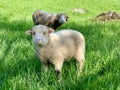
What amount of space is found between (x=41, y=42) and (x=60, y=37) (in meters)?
0.65

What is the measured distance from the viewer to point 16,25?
36.8ft

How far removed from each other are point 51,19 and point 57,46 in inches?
224

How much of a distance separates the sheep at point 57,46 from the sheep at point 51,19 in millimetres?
4765

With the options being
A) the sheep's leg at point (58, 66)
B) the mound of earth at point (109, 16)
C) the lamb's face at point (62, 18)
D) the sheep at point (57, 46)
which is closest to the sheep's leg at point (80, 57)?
the sheep at point (57, 46)

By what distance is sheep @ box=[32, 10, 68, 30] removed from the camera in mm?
10523

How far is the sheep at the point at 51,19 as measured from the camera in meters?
10.5

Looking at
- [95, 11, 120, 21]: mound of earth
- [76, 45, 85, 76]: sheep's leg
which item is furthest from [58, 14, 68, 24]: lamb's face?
[76, 45, 85, 76]: sheep's leg

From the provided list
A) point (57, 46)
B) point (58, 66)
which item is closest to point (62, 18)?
point (57, 46)

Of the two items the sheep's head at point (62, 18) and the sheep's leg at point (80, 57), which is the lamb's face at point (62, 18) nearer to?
the sheep's head at point (62, 18)

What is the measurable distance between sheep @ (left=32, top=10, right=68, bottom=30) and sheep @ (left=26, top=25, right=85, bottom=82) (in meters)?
4.77

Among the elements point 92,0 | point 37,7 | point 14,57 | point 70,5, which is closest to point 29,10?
point 37,7

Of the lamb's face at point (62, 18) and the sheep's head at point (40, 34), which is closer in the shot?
the sheep's head at point (40, 34)

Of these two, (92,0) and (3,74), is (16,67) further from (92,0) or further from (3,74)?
(92,0)

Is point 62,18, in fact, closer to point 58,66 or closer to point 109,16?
point 109,16
